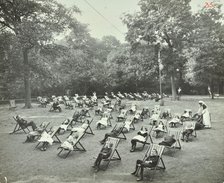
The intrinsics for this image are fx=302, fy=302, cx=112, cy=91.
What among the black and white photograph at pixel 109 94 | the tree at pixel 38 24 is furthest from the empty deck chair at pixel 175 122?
the tree at pixel 38 24

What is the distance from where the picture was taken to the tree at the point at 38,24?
64.6 ft

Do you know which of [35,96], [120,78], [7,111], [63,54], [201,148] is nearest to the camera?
[201,148]

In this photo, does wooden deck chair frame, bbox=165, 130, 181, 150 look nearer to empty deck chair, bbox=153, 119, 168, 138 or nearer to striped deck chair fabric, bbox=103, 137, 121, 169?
empty deck chair, bbox=153, 119, 168, 138

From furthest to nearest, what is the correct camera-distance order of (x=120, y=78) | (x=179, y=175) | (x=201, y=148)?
(x=120, y=78) < (x=201, y=148) < (x=179, y=175)

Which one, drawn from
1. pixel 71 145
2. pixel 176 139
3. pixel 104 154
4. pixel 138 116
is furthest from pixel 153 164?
pixel 138 116

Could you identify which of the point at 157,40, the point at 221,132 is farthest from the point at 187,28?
the point at 221,132

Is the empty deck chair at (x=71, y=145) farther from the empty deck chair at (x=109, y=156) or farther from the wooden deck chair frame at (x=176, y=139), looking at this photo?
the wooden deck chair frame at (x=176, y=139)

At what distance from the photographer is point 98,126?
608 inches

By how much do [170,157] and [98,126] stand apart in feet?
20.4

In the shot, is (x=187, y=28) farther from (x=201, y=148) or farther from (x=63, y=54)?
(x=201, y=148)

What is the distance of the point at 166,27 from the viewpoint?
23172 millimetres

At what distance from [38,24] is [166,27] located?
966cm

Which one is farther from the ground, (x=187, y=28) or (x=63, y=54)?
(x=187, y=28)

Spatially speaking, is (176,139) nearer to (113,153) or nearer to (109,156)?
(113,153)
